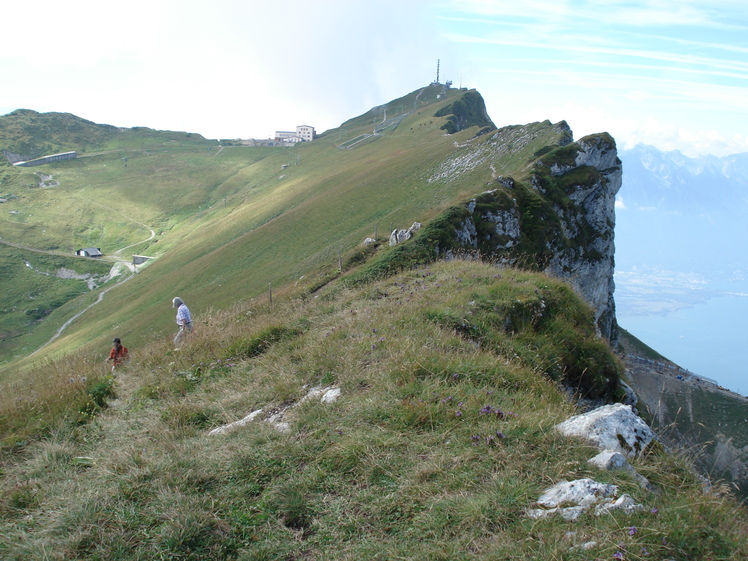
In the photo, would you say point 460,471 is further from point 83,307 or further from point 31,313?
point 31,313

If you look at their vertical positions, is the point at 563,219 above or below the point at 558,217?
below

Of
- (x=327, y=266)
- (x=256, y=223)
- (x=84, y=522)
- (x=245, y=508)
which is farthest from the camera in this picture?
(x=256, y=223)

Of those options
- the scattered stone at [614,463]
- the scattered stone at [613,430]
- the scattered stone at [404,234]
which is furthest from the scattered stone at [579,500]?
the scattered stone at [404,234]

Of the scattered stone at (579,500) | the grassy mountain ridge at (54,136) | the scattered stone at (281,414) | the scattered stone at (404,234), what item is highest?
the grassy mountain ridge at (54,136)

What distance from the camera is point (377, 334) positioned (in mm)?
7656

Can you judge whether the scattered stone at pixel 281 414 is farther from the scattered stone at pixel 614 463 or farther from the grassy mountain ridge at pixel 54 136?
the grassy mountain ridge at pixel 54 136

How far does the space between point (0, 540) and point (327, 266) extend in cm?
2684

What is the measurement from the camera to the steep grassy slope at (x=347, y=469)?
3.60 m

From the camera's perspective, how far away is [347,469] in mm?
4680

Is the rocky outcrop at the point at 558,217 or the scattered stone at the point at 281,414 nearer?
the scattered stone at the point at 281,414

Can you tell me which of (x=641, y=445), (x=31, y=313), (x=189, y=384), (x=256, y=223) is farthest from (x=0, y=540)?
(x=31, y=313)

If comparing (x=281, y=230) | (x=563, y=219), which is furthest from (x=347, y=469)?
(x=281, y=230)

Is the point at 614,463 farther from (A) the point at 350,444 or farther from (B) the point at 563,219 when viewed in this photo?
(B) the point at 563,219

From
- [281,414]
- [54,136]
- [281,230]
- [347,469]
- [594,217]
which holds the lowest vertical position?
[347,469]
